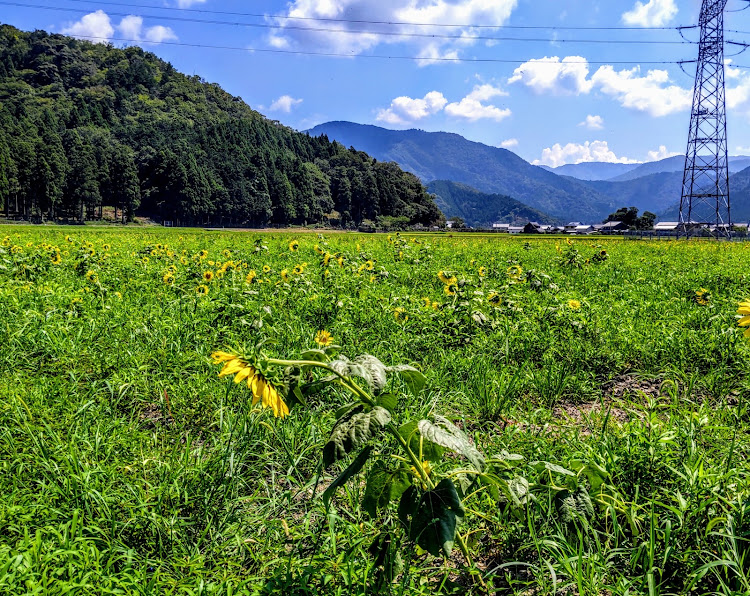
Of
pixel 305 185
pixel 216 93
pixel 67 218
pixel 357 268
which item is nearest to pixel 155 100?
pixel 216 93

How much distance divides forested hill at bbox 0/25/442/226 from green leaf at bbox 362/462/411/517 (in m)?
50.1

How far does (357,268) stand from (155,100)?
111535mm

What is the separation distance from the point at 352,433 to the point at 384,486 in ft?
0.95

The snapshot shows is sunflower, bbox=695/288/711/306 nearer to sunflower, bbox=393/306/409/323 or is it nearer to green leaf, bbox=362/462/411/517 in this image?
sunflower, bbox=393/306/409/323

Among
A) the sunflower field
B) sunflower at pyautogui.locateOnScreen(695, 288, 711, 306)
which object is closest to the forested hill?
the sunflower field

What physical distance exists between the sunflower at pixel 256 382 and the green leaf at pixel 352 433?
21 cm

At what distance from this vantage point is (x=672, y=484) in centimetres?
184

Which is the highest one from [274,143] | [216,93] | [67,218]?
[216,93]

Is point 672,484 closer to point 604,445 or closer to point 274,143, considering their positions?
point 604,445

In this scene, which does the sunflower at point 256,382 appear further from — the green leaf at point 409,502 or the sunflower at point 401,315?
the sunflower at point 401,315

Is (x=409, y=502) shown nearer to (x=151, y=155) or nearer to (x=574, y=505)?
(x=574, y=505)

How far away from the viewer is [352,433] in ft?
3.59

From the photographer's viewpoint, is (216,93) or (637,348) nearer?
(637,348)

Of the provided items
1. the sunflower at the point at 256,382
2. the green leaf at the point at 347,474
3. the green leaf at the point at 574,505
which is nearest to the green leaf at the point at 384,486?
the green leaf at the point at 347,474
